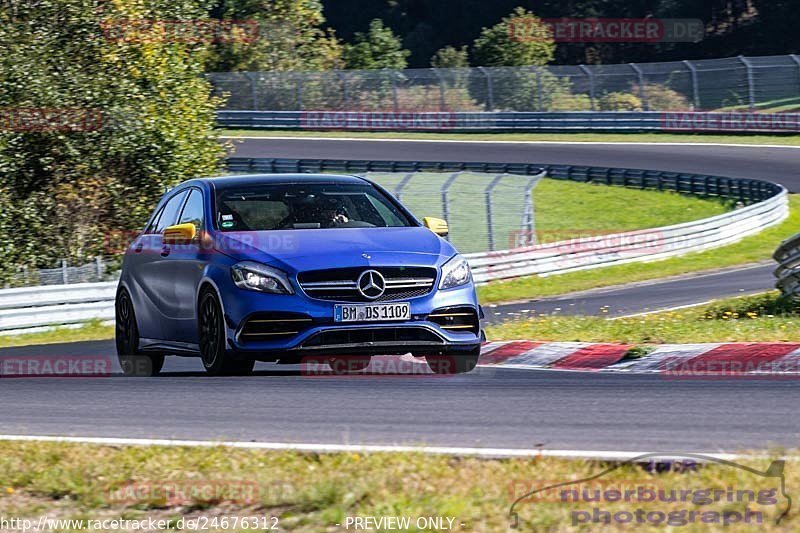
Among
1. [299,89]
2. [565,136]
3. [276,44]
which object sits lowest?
[565,136]

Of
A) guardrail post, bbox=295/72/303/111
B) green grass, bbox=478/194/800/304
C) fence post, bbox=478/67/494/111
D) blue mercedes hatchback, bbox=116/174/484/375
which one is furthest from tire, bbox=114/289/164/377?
guardrail post, bbox=295/72/303/111

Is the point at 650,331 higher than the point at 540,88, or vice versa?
the point at 540,88

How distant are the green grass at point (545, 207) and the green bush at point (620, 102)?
11.8 meters

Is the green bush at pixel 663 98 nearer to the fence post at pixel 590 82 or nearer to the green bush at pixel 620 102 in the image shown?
the green bush at pixel 620 102

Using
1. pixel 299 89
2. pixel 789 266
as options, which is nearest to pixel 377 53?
pixel 299 89

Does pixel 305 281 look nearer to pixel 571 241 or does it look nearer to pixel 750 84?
pixel 571 241

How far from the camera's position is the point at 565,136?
4997 cm

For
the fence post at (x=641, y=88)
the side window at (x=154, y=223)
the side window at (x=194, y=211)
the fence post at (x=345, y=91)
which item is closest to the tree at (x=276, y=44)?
the fence post at (x=345, y=91)

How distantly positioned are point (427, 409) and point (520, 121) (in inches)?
1767

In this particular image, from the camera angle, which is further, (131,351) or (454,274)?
(131,351)

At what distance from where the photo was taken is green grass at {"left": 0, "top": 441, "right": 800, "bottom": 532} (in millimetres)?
4820

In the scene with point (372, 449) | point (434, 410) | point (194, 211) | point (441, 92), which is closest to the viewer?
point (372, 449)

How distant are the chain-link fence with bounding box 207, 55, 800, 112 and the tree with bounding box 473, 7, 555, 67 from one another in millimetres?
13034

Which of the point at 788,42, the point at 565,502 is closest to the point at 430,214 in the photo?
the point at 565,502
